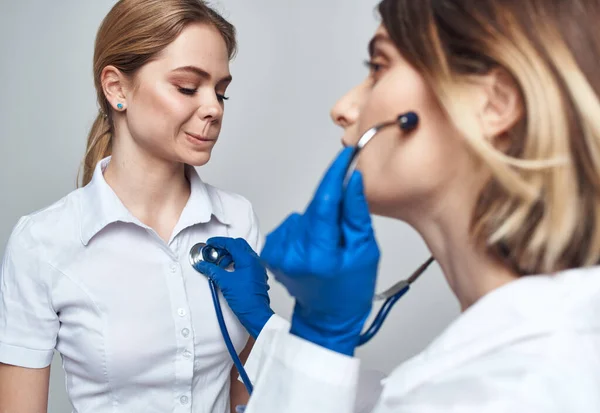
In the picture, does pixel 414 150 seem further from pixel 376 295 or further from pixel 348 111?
pixel 376 295

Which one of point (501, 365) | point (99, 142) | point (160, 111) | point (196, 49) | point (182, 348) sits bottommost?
point (182, 348)

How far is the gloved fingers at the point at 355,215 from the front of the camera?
38.4 inches

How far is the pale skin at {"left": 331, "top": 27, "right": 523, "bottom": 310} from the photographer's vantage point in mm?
917

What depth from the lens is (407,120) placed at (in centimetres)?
94

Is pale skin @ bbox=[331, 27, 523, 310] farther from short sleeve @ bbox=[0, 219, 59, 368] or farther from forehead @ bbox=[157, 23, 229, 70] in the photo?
short sleeve @ bbox=[0, 219, 59, 368]

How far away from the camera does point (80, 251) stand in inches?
54.4

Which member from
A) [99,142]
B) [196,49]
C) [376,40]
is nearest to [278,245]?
[376,40]

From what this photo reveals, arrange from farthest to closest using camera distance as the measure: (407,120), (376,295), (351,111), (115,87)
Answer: (115,87) < (376,295) < (351,111) < (407,120)

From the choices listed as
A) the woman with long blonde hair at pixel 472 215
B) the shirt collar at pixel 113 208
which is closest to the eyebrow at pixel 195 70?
the shirt collar at pixel 113 208

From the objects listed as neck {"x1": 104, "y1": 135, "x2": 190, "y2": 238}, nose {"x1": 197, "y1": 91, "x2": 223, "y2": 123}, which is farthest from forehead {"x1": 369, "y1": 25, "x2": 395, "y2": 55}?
neck {"x1": 104, "y1": 135, "x2": 190, "y2": 238}

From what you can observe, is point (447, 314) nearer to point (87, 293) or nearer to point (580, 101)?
point (87, 293)

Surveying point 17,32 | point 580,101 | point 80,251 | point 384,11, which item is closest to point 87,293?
point 80,251

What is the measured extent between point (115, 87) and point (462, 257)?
2.84ft

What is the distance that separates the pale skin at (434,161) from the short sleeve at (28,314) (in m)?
0.74
